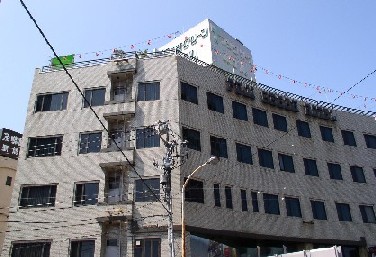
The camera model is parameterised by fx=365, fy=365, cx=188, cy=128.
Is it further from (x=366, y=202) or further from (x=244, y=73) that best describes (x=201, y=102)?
(x=244, y=73)

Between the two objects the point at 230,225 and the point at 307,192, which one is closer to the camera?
the point at 230,225

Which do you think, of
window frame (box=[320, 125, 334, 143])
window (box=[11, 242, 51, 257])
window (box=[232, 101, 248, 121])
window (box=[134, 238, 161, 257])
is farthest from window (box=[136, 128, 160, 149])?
window frame (box=[320, 125, 334, 143])

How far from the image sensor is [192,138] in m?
28.4

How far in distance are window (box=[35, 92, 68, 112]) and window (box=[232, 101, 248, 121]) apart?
1447cm

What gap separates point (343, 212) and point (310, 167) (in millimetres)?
5042

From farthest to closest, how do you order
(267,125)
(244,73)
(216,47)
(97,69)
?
1. (244,73)
2. (216,47)
3. (267,125)
4. (97,69)

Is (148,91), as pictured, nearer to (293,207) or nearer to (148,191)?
(148,191)

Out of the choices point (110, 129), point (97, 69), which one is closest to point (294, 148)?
point (110, 129)

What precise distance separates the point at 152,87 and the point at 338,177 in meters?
20.2

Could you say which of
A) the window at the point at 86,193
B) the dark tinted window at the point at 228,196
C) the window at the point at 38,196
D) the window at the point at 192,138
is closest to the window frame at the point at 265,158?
the dark tinted window at the point at 228,196

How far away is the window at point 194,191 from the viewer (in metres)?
26.1

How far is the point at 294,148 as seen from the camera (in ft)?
112

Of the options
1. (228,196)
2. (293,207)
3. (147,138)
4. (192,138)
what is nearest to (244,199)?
(228,196)

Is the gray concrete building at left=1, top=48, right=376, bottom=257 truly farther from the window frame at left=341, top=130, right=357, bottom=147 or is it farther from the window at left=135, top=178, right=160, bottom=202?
the window frame at left=341, top=130, right=357, bottom=147
